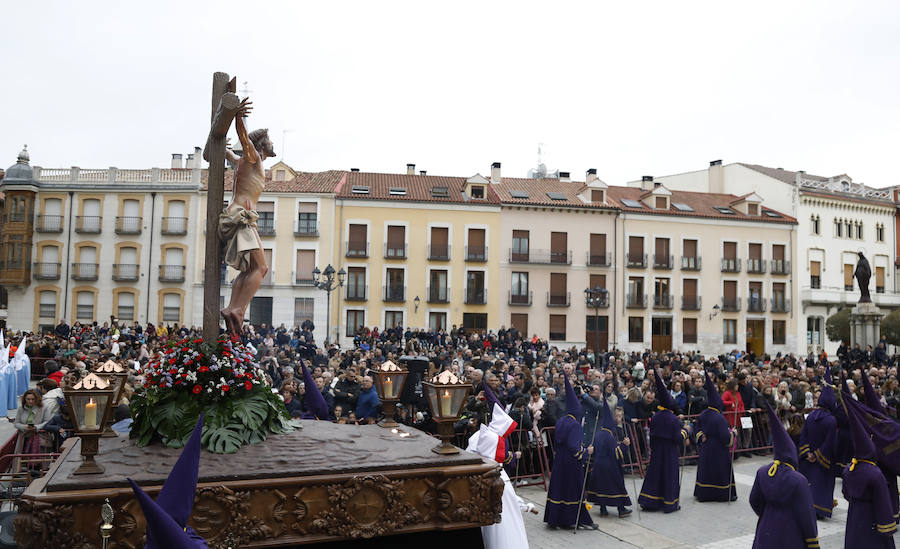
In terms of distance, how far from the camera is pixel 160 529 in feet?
9.19

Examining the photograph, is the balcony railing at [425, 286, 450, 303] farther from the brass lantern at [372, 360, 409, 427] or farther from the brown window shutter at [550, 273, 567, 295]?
the brass lantern at [372, 360, 409, 427]

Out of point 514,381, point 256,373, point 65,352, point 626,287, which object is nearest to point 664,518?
point 514,381

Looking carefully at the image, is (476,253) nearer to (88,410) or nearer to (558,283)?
(558,283)

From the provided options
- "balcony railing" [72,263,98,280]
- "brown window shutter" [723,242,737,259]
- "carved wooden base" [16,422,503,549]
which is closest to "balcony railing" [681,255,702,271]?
"brown window shutter" [723,242,737,259]

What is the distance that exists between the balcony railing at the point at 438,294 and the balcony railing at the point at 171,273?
13048mm

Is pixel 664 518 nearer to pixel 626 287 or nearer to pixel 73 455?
pixel 73 455

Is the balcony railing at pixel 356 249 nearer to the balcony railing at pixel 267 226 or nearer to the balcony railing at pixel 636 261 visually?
the balcony railing at pixel 267 226

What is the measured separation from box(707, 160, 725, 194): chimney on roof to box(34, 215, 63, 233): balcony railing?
4015cm

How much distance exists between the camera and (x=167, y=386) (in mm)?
5910

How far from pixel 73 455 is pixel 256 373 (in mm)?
1622

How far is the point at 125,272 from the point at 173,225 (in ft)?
11.8

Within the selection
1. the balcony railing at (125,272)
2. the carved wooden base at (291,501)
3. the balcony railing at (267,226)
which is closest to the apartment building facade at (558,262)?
the balcony railing at (267,226)

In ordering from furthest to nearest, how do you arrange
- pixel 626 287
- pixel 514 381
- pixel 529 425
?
pixel 626 287 < pixel 514 381 < pixel 529 425

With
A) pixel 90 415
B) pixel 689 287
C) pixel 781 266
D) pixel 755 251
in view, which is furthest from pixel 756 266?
Result: pixel 90 415
